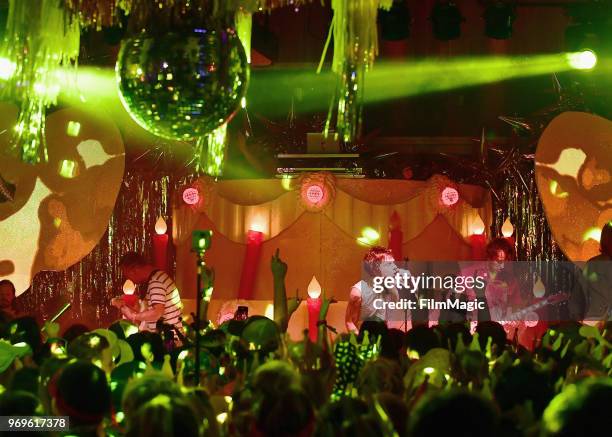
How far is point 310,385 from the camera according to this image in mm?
1717

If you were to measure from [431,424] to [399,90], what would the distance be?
883 cm

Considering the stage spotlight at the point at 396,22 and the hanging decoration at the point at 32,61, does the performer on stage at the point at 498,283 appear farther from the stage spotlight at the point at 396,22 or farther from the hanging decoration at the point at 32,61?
the hanging decoration at the point at 32,61

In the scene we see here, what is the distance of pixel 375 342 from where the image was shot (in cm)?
247

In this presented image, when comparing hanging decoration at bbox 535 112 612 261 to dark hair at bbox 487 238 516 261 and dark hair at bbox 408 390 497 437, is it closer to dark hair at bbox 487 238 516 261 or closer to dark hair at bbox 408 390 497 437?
dark hair at bbox 487 238 516 261

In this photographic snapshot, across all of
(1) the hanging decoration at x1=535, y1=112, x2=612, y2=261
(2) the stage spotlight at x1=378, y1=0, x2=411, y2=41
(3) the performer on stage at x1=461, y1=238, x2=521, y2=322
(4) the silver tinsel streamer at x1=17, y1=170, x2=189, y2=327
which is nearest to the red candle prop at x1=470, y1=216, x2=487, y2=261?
(3) the performer on stage at x1=461, y1=238, x2=521, y2=322

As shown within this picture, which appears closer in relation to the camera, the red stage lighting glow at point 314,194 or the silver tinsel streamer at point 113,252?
the red stage lighting glow at point 314,194

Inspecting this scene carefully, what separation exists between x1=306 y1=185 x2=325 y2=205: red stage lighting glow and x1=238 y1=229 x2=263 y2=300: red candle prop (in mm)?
599

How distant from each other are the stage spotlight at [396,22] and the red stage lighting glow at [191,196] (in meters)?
2.96

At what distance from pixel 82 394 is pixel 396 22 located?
5.42 metres

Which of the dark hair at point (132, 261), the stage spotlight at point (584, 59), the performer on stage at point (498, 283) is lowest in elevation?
the performer on stage at point (498, 283)

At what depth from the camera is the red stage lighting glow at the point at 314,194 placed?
8.64 m

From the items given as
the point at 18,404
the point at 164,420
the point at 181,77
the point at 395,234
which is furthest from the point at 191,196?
the point at 164,420

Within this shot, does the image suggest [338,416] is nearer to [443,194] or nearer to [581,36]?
[581,36]

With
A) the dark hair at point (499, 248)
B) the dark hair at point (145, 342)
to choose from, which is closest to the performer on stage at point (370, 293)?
the dark hair at point (499, 248)
